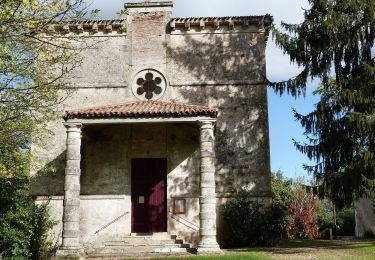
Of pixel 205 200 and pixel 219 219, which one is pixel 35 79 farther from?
pixel 219 219

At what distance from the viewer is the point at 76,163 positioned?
14.3 metres

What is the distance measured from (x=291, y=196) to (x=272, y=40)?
17191 millimetres

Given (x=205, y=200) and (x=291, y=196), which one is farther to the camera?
(x=291, y=196)

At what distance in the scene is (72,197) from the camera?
45.8 ft

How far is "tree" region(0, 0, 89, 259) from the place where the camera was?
26.7 ft

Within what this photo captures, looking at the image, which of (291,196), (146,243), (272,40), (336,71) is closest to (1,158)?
(146,243)

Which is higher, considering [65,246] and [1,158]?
[1,158]

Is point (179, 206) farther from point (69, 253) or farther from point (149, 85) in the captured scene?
point (149, 85)

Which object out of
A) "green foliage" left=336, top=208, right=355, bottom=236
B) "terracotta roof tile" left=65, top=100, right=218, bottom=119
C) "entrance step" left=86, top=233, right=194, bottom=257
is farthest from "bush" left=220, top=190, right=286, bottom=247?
"green foliage" left=336, top=208, right=355, bottom=236

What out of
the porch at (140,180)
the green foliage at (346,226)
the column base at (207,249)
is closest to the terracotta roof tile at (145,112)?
the porch at (140,180)

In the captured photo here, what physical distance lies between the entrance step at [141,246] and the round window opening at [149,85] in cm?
548

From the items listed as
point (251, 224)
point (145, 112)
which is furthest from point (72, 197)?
point (251, 224)

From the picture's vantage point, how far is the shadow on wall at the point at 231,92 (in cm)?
1683

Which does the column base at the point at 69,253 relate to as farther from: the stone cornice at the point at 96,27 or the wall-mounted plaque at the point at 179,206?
the stone cornice at the point at 96,27
